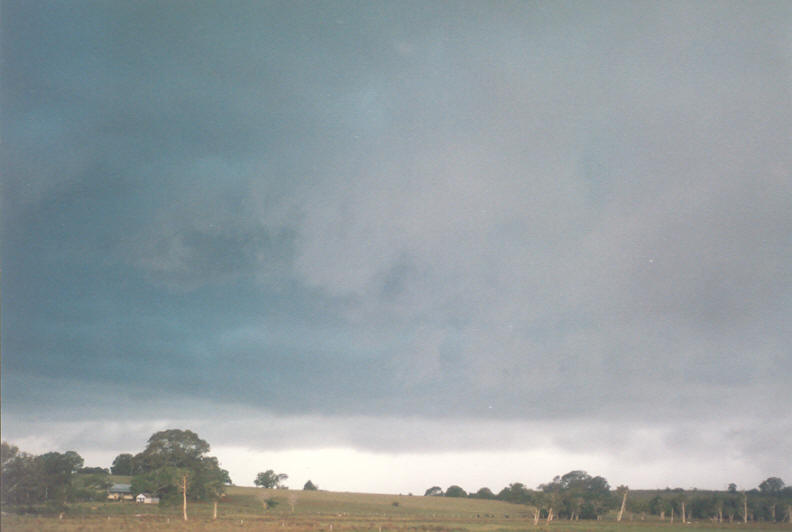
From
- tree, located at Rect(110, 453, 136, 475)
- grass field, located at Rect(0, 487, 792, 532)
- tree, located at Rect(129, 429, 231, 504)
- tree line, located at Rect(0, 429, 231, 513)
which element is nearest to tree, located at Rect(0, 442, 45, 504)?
tree line, located at Rect(0, 429, 231, 513)

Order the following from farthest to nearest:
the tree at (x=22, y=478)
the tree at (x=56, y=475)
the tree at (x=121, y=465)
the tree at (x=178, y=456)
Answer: the tree at (x=121, y=465)
the tree at (x=178, y=456)
the tree at (x=56, y=475)
the tree at (x=22, y=478)

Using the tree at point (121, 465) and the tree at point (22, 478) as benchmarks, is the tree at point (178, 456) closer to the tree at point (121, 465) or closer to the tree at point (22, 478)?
the tree at point (121, 465)

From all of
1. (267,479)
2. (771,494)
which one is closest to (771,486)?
(771,494)

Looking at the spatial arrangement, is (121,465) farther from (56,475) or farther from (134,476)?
(56,475)

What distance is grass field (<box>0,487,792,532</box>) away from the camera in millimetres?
65250

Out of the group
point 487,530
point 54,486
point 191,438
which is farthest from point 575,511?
point 54,486

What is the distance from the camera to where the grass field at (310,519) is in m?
65.2

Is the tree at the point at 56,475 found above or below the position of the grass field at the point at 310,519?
above

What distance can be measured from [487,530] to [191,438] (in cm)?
8952

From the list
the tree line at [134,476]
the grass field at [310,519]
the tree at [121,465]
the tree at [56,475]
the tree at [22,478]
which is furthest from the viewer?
the tree at [121,465]

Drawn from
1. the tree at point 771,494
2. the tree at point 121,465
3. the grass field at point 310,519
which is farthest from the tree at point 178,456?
the tree at point 771,494

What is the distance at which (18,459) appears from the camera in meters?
75.7

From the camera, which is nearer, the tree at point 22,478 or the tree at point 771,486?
the tree at point 22,478

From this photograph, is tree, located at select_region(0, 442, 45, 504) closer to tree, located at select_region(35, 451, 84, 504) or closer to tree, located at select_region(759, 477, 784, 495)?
tree, located at select_region(35, 451, 84, 504)
